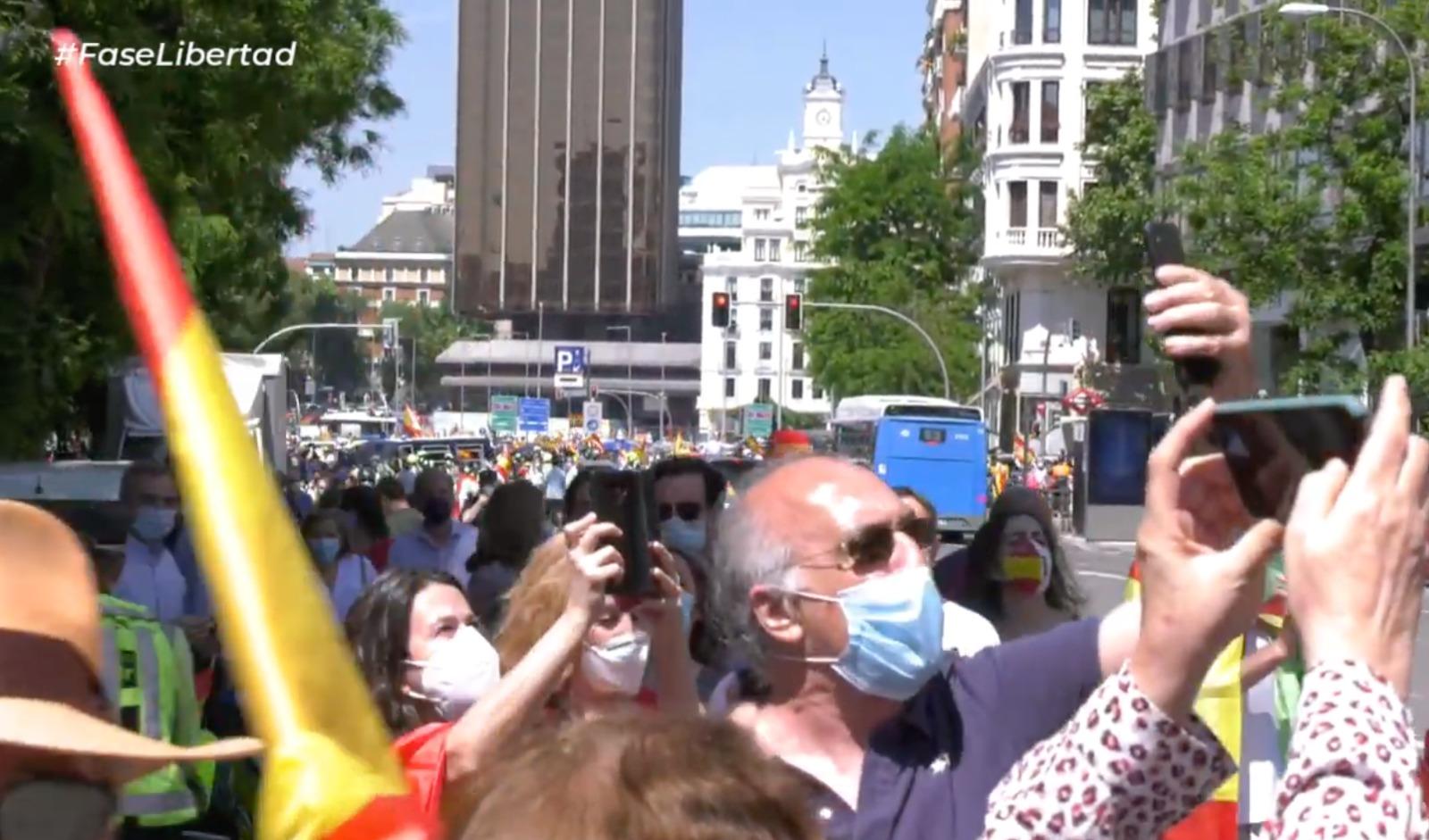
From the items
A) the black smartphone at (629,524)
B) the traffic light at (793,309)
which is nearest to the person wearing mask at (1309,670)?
the black smartphone at (629,524)

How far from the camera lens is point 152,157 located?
15.6m

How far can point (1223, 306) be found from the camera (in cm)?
316

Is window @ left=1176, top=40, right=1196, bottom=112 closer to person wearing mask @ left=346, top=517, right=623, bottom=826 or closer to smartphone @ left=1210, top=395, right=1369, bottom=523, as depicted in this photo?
person wearing mask @ left=346, top=517, right=623, bottom=826

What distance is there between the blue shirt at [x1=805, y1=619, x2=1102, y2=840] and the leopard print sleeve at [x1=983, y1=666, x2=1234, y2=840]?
35.5 inches

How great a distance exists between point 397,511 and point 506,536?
7.45 m

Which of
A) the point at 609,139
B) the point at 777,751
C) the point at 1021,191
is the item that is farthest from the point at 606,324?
the point at 777,751

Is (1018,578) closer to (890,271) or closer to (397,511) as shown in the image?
(397,511)

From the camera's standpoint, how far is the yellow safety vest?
587 cm

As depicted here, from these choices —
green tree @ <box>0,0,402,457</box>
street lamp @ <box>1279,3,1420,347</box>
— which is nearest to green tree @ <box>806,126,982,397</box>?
street lamp @ <box>1279,3,1420,347</box>

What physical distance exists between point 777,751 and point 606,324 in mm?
156295

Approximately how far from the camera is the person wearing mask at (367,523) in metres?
13.3

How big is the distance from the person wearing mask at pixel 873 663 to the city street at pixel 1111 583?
9532mm

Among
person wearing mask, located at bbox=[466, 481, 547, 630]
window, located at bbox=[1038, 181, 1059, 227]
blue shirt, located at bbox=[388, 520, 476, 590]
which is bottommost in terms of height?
blue shirt, located at bbox=[388, 520, 476, 590]

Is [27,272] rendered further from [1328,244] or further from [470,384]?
[470,384]
